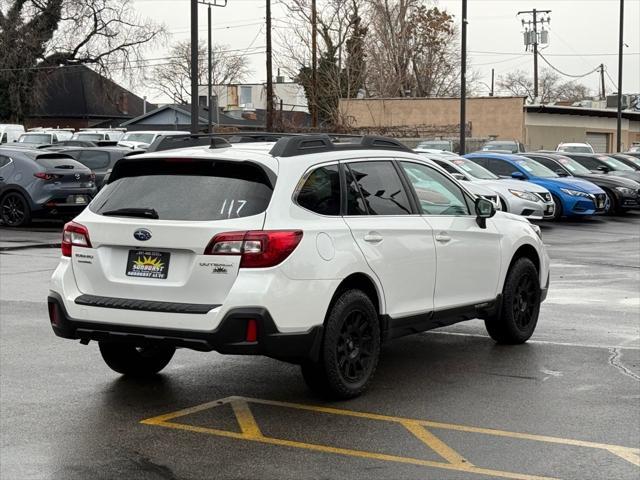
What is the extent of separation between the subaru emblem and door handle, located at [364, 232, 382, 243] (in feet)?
4.94

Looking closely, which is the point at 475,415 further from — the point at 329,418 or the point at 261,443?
the point at 261,443

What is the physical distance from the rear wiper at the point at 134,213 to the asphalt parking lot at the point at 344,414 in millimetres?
1278

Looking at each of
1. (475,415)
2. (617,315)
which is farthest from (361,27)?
(475,415)

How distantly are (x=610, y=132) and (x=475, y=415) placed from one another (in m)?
60.9

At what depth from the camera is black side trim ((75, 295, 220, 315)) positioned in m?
6.81

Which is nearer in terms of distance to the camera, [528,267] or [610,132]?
[528,267]

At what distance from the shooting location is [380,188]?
8102 mm

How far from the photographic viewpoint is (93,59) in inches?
2389

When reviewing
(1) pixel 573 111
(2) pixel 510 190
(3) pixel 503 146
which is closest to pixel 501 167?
(2) pixel 510 190

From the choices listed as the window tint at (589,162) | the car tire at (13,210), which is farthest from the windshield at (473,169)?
the window tint at (589,162)

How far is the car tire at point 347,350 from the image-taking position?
720 cm

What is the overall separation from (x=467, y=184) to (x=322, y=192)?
14687mm

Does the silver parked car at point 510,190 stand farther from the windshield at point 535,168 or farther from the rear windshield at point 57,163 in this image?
the rear windshield at point 57,163

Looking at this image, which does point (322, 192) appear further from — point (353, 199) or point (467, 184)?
point (467, 184)
